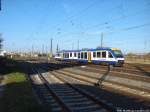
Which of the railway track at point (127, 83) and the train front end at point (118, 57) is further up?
the train front end at point (118, 57)

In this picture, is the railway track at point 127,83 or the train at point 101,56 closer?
the railway track at point 127,83

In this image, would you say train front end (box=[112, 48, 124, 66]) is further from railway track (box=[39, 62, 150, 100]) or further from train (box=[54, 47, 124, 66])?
railway track (box=[39, 62, 150, 100])

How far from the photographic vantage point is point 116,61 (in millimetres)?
43000

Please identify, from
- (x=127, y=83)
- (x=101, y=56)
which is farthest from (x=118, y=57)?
(x=127, y=83)

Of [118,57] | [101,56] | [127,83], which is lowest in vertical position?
[127,83]

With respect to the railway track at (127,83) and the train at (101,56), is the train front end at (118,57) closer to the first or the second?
the train at (101,56)

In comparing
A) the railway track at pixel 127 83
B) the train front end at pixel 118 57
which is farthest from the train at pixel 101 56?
the railway track at pixel 127 83

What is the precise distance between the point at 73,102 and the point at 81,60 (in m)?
42.3

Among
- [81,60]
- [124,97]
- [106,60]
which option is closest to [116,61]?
[106,60]

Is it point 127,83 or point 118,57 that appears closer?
point 127,83

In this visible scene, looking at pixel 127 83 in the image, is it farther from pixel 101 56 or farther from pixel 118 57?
pixel 101 56

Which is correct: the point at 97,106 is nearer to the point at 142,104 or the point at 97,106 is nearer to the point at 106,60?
the point at 142,104

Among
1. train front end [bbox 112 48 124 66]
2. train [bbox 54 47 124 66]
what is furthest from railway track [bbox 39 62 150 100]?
train [bbox 54 47 124 66]

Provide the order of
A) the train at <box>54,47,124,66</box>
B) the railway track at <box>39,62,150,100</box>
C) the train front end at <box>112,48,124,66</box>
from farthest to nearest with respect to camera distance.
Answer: the train at <box>54,47,124,66</box>, the train front end at <box>112,48,124,66</box>, the railway track at <box>39,62,150,100</box>
